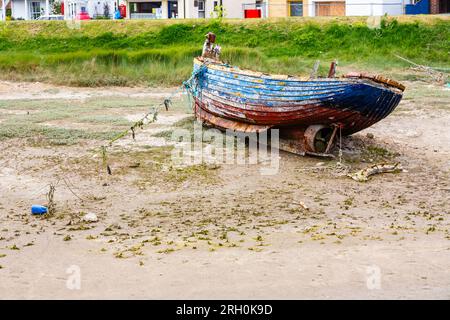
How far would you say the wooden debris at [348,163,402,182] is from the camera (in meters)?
14.6

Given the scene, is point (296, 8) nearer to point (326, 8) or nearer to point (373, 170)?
point (326, 8)

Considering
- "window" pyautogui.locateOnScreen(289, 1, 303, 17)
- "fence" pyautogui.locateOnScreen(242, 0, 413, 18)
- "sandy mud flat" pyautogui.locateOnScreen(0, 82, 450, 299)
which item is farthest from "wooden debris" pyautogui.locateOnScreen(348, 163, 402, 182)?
"window" pyautogui.locateOnScreen(289, 1, 303, 17)

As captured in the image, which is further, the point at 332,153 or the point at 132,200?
the point at 332,153

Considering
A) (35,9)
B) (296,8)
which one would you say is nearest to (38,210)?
(296,8)

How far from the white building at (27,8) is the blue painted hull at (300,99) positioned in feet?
117

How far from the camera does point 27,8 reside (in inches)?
1983

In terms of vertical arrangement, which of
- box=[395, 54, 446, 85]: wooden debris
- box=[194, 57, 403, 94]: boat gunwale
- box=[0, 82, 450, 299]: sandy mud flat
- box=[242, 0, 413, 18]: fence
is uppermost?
box=[242, 0, 413, 18]: fence

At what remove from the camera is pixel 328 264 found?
979cm

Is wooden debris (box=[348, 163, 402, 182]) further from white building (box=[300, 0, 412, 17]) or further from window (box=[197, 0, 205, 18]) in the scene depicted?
window (box=[197, 0, 205, 18])

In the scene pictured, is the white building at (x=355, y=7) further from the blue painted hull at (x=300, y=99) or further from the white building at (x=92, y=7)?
the blue painted hull at (x=300, y=99)

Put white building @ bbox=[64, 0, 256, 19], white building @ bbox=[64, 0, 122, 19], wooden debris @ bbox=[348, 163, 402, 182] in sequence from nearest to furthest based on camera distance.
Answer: wooden debris @ bbox=[348, 163, 402, 182] → white building @ bbox=[64, 0, 256, 19] → white building @ bbox=[64, 0, 122, 19]
